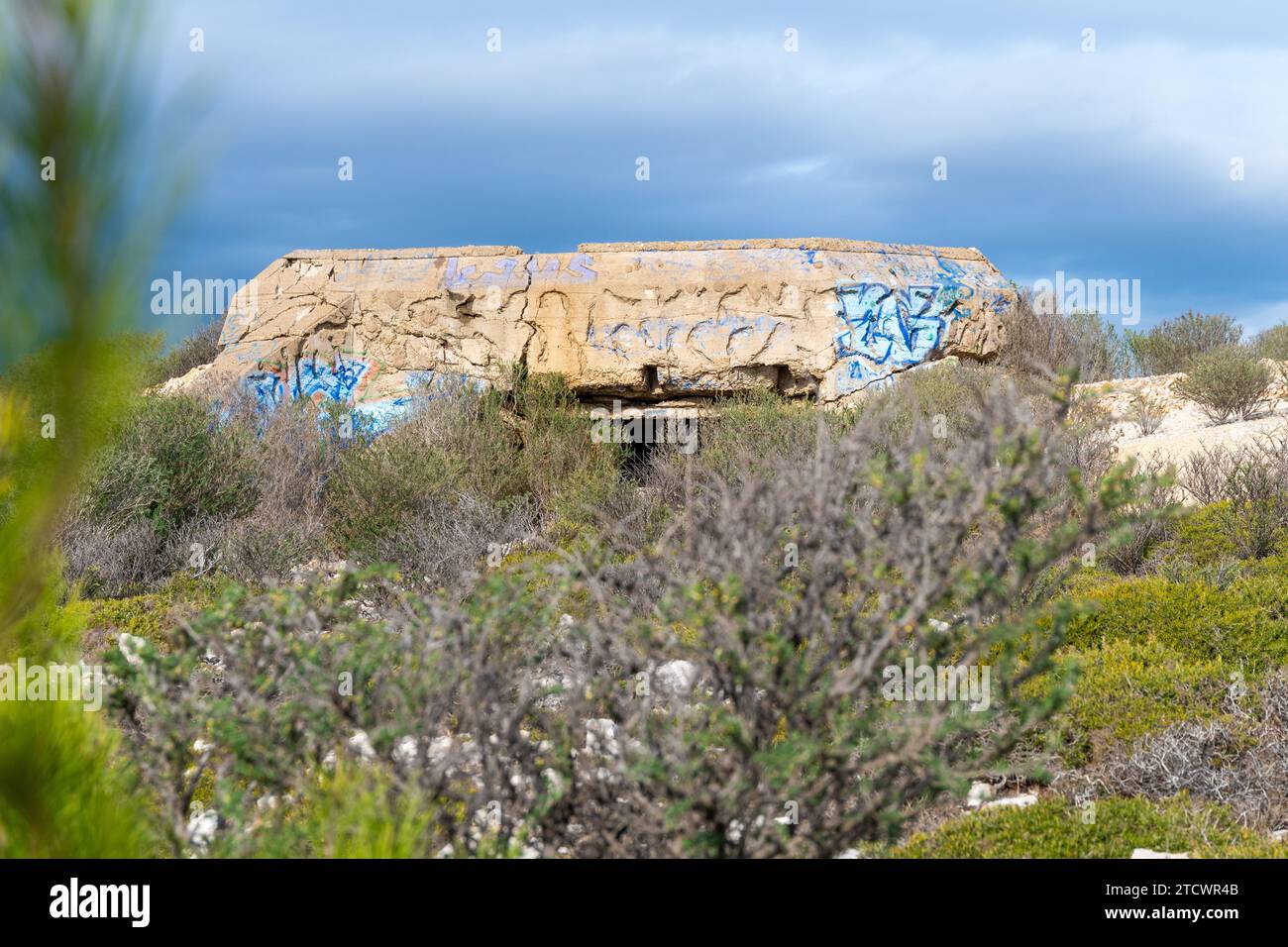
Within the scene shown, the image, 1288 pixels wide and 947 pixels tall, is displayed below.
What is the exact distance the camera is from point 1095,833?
14.1ft

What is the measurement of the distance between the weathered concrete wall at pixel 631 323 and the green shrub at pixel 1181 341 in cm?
743

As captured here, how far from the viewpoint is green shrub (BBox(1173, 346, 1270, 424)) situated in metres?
14.5

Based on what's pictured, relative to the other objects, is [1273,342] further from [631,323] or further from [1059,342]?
[631,323]

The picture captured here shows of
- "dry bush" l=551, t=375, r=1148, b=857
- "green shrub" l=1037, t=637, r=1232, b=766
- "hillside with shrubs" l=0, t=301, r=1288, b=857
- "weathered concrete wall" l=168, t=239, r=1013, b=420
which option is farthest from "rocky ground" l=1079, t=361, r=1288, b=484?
"dry bush" l=551, t=375, r=1148, b=857

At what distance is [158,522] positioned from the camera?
10602mm

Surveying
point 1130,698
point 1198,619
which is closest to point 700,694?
point 1130,698

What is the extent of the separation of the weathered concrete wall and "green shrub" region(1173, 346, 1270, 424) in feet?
9.10

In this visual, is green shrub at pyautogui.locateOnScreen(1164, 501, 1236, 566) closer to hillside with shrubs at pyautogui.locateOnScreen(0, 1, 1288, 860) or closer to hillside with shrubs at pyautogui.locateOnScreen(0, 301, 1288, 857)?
hillside with shrubs at pyautogui.locateOnScreen(0, 1, 1288, 860)

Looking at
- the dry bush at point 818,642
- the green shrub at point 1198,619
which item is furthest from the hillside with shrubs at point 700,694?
the green shrub at point 1198,619
